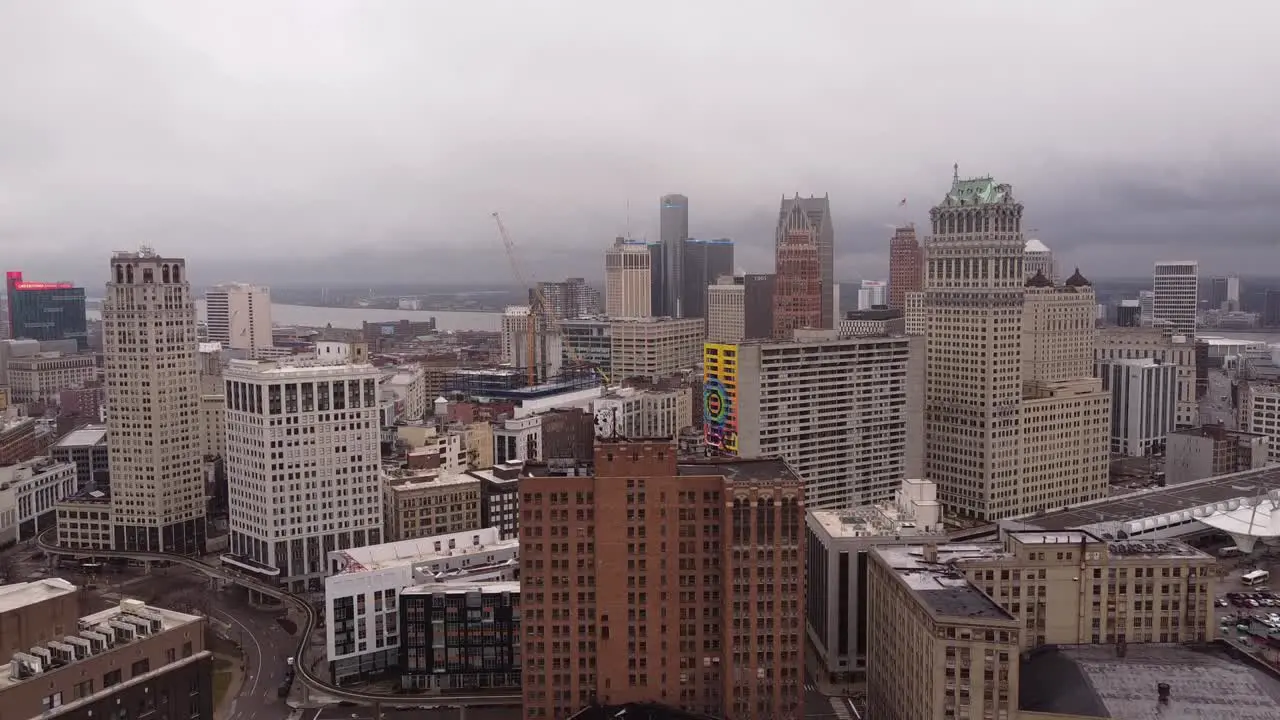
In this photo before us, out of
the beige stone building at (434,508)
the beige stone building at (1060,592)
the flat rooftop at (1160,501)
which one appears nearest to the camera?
the beige stone building at (1060,592)

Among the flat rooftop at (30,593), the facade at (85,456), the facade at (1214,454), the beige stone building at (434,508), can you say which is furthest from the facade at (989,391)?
the facade at (85,456)

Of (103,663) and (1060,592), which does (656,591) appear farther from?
(103,663)

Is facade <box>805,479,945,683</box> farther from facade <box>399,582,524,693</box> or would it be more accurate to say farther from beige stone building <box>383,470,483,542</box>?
beige stone building <box>383,470,483,542</box>

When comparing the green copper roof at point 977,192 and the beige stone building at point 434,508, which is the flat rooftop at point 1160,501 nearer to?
the green copper roof at point 977,192

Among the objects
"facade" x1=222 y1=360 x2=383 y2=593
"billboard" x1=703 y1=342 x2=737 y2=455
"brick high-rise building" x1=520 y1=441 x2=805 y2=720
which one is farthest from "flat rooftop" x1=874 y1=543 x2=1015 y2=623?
"facade" x1=222 y1=360 x2=383 y2=593

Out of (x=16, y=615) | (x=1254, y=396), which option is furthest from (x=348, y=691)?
(x=1254, y=396)

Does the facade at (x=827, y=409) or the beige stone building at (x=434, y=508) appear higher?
the facade at (x=827, y=409)

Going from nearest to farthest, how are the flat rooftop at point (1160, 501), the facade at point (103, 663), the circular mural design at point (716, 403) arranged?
the facade at point (103, 663) < the flat rooftop at point (1160, 501) < the circular mural design at point (716, 403)

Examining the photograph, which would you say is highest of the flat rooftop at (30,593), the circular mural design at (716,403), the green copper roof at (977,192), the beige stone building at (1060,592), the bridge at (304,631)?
the green copper roof at (977,192)
